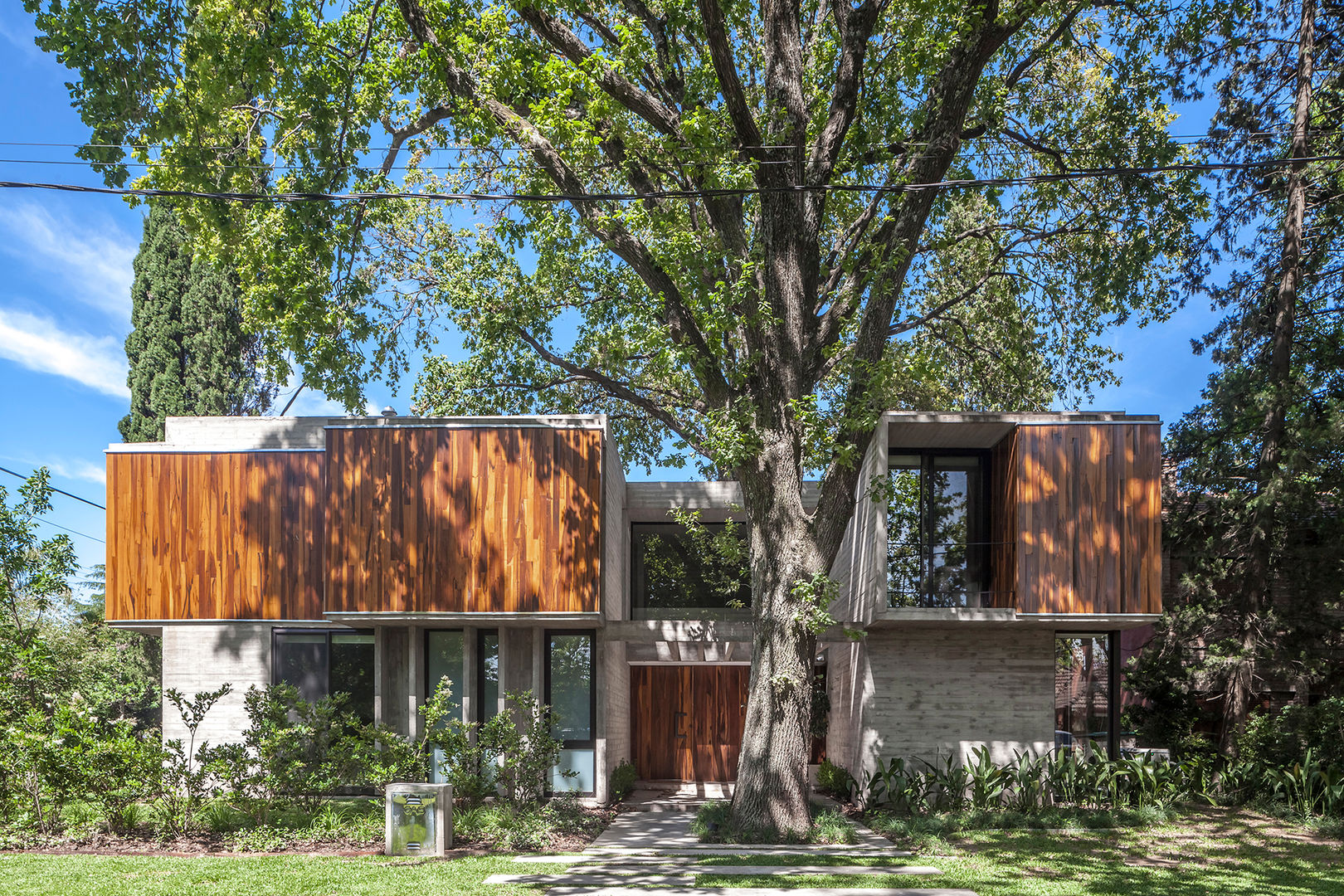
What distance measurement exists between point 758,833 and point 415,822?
12.2 feet

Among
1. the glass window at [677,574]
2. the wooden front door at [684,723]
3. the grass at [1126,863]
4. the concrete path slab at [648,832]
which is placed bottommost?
the wooden front door at [684,723]

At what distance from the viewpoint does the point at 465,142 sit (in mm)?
16156

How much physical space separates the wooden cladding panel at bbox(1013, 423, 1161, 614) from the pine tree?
61.1ft

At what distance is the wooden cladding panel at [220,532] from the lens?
1331 cm

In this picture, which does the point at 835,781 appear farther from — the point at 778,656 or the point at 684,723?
the point at 778,656

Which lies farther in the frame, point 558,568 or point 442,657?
point 442,657

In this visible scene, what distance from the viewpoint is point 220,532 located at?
13.4 meters

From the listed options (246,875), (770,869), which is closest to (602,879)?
(770,869)

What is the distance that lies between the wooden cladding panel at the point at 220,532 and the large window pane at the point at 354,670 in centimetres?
64

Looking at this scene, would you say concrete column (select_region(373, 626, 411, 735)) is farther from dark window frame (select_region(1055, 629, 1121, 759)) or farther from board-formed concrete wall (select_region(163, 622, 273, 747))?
dark window frame (select_region(1055, 629, 1121, 759))

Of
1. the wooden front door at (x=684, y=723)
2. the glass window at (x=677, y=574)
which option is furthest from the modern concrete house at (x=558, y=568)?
the wooden front door at (x=684, y=723)

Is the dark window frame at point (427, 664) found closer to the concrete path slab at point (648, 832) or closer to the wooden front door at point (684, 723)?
the concrete path slab at point (648, 832)

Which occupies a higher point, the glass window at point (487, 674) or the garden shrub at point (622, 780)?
the glass window at point (487, 674)

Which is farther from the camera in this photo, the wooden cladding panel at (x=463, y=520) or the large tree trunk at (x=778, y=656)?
the wooden cladding panel at (x=463, y=520)
